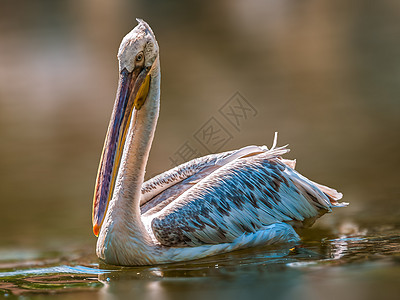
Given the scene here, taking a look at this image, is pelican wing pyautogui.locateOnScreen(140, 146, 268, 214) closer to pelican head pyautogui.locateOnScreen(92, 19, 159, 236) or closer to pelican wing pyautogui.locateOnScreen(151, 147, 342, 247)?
pelican wing pyautogui.locateOnScreen(151, 147, 342, 247)

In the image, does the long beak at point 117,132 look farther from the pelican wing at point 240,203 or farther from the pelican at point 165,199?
the pelican wing at point 240,203

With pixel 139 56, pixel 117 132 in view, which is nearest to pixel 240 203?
pixel 117 132

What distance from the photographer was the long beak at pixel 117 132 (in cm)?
538

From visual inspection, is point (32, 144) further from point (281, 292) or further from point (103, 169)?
point (281, 292)

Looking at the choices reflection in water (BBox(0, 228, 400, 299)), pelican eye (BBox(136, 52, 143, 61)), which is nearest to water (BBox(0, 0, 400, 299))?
reflection in water (BBox(0, 228, 400, 299))

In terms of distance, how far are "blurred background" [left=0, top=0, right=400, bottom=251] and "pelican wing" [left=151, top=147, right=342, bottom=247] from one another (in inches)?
19.4

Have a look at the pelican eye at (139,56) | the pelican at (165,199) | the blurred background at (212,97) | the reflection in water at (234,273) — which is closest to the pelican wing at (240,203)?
the pelican at (165,199)

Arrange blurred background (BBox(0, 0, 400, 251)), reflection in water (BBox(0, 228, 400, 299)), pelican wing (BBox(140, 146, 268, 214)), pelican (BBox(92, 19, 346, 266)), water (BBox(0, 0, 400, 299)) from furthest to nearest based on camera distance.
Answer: blurred background (BBox(0, 0, 400, 251))
pelican wing (BBox(140, 146, 268, 214))
pelican (BBox(92, 19, 346, 266))
water (BBox(0, 0, 400, 299))
reflection in water (BBox(0, 228, 400, 299))

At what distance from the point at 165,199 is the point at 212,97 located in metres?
7.27

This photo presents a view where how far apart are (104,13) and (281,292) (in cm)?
2848

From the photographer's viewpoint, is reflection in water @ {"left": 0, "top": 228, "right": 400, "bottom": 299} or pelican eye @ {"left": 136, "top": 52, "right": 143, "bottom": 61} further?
pelican eye @ {"left": 136, "top": 52, "right": 143, "bottom": 61}

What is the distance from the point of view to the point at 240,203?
5.96 meters

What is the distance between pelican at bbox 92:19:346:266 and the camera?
5.55 meters

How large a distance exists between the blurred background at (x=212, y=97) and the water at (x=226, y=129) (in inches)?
1.6
